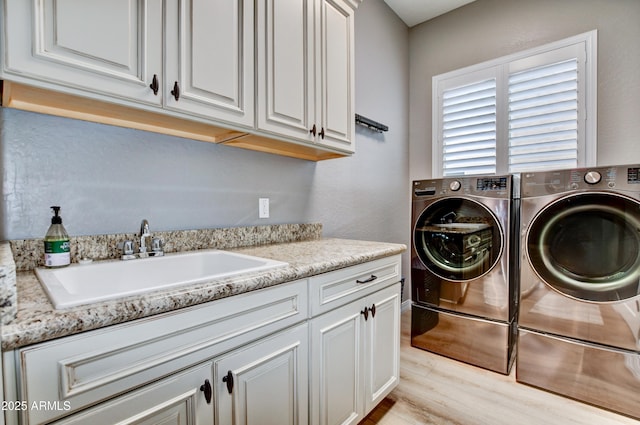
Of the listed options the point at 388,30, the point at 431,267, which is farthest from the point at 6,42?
the point at 388,30

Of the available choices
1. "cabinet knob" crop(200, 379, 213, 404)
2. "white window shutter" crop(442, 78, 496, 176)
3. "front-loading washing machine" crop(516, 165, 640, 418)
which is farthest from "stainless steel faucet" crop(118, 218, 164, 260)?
"white window shutter" crop(442, 78, 496, 176)

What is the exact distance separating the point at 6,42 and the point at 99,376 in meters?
0.87

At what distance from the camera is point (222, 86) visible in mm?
1238

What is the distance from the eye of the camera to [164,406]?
75cm

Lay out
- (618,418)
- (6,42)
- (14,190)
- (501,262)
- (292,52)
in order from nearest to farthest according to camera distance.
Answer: (6,42)
(14,190)
(292,52)
(618,418)
(501,262)

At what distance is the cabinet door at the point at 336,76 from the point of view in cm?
168

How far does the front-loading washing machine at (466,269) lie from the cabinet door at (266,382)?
1.51 m

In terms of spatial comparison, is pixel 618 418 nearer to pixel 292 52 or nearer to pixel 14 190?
pixel 292 52

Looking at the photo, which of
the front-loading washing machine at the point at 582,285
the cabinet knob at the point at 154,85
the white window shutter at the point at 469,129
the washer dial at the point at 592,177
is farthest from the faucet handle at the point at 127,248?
the white window shutter at the point at 469,129

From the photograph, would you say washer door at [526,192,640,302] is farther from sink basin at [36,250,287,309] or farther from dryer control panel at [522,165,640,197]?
sink basin at [36,250,287,309]

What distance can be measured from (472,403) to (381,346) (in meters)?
0.72

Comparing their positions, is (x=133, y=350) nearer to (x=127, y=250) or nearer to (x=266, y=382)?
(x=266, y=382)

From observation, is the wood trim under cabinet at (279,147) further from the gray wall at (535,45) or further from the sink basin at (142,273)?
the gray wall at (535,45)

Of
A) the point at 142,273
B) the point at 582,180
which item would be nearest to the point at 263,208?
the point at 142,273
